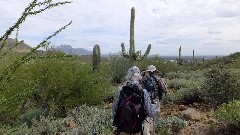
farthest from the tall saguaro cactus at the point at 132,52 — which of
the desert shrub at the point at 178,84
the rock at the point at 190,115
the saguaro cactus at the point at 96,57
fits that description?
the saguaro cactus at the point at 96,57

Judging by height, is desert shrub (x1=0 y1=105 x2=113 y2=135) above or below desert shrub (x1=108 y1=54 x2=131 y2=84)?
below

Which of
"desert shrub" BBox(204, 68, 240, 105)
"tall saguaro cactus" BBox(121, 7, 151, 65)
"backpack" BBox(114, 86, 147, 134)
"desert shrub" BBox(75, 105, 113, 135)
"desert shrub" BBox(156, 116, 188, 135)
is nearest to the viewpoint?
"backpack" BBox(114, 86, 147, 134)

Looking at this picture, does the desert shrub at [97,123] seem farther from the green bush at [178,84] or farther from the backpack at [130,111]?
the green bush at [178,84]

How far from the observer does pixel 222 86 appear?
12266 millimetres

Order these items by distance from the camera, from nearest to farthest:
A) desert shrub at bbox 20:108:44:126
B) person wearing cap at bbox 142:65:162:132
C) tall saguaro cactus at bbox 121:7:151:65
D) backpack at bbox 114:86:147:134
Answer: backpack at bbox 114:86:147:134 → person wearing cap at bbox 142:65:162:132 → desert shrub at bbox 20:108:44:126 → tall saguaro cactus at bbox 121:7:151:65

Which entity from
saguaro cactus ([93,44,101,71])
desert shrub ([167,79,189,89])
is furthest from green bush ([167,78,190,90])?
saguaro cactus ([93,44,101,71])

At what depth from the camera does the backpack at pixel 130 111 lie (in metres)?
6.35

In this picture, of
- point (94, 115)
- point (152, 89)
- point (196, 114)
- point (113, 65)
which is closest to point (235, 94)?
point (196, 114)

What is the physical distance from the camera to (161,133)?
923cm

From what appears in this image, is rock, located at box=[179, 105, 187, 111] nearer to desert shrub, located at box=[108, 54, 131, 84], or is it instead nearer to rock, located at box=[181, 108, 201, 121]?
rock, located at box=[181, 108, 201, 121]

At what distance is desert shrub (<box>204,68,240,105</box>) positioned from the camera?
12141 mm

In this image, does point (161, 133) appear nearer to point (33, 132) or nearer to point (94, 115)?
point (94, 115)

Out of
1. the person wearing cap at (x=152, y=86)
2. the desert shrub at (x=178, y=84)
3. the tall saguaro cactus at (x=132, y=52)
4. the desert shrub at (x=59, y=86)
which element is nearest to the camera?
the person wearing cap at (x=152, y=86)

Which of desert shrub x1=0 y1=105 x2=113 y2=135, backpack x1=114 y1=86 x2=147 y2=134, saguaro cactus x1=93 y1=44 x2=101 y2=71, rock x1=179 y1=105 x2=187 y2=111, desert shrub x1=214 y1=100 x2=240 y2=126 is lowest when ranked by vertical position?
rock x1=179 y1=105 x2=187 y2=111
